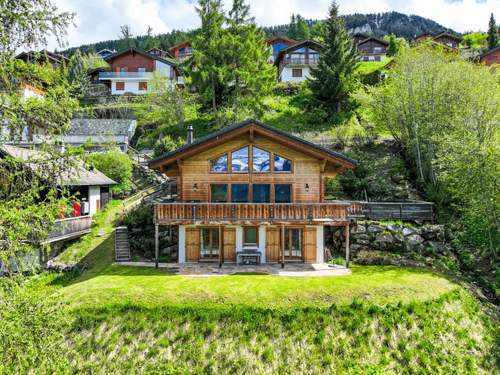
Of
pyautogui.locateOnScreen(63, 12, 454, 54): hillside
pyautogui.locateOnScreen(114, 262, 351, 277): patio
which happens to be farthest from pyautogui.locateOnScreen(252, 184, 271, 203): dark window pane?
pyautogui.locateOnScreen(63, 12, 454, 54): hillside

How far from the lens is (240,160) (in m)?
18.1

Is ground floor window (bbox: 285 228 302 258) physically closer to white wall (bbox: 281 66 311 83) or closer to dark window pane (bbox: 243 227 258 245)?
dark window pane (bbox: 243 227 258 245)

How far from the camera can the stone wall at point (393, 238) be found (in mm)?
18641

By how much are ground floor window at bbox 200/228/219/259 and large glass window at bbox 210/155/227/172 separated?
3219 mm

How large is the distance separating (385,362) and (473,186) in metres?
10.3

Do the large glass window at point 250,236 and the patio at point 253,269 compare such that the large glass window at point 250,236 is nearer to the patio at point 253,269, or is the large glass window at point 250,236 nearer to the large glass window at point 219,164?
the patio at point 253,269

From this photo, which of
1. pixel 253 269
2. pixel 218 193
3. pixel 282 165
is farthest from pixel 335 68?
pixel 253 269

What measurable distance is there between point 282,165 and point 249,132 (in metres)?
2.51

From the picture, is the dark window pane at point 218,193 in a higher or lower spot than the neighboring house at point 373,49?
lower

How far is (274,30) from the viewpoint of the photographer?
134 metres

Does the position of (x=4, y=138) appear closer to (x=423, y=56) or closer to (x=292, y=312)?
(x=292, y=312)

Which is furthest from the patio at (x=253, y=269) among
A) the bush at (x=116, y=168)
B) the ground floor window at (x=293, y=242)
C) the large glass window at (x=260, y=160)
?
the bush at (x=116, y=168)

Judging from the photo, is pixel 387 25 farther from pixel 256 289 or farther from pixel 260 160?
pixel 256 289

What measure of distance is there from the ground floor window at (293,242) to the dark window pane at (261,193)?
78.9 inches
